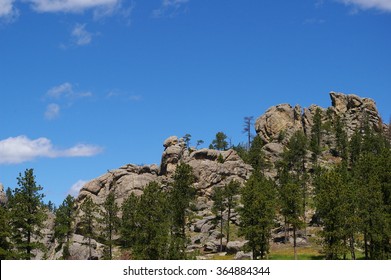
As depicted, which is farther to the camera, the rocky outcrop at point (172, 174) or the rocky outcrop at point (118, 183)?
the rocky outcrop at point (118, 183)

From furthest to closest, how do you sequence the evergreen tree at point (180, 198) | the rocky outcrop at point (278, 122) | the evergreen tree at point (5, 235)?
the rocky outcrop at point (278, 122)
the evergreen tree at point (180, 198)
the evergreen tree at point (5, 235)

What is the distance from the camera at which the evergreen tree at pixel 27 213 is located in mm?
54594

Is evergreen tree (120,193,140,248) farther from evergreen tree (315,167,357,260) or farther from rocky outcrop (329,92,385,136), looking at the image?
rocky outcrop (329,92,385,136)

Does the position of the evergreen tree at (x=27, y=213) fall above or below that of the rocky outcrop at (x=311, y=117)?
below

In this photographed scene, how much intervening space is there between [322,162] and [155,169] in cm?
5382

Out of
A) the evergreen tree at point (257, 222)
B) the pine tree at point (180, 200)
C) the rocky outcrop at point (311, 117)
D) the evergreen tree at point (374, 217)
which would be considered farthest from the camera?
the rocky outcrop at point (311, 117)

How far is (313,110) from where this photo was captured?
18725 cm

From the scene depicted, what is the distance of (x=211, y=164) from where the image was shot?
143 m

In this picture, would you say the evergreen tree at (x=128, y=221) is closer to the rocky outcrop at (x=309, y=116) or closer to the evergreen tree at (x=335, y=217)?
the evergreen tree at (x=335, y=217)

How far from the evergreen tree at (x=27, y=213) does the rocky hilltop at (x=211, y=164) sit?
3385 centimetres

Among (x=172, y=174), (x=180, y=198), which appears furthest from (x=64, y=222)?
(x=172, y=174)

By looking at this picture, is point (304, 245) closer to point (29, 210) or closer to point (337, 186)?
point (337, 186)

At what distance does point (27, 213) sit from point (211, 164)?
91070mm

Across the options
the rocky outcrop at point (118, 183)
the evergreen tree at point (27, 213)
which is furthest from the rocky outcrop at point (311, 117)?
the evergreen tree at point (27, 213)
